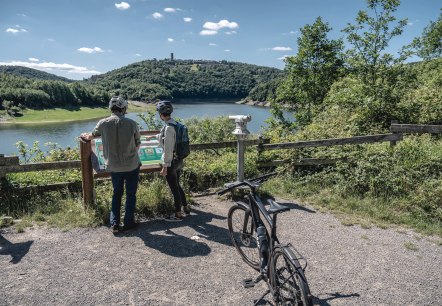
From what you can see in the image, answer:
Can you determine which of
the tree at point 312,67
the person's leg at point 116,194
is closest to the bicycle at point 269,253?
the person's leg at point 116,194

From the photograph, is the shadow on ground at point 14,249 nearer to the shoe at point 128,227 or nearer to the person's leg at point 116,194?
the person's leg at point 116,194

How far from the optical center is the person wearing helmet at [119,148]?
15.2 ft

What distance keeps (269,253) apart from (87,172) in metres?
3.48

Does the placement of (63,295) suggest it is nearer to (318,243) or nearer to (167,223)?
(167,223)

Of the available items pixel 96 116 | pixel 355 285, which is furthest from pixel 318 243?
pixel 96 116

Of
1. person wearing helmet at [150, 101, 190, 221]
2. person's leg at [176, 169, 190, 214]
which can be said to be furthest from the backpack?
person's leg at [176, 169, 190, 214]

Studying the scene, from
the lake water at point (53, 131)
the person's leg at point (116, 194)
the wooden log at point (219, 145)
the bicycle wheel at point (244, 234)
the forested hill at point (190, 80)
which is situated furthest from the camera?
the forested hill at point (190, 80)

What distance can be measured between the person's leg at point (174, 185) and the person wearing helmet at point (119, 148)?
553 millimetres

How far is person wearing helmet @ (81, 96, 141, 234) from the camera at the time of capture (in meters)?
4.62

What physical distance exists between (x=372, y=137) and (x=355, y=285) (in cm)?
443

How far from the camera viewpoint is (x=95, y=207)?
18.2 ft

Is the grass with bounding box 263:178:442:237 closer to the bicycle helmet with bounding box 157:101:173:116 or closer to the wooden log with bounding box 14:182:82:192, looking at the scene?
the bicycle helmet with bounding box 157:101:173:116

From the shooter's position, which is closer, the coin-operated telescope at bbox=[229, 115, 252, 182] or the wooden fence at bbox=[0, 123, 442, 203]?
the wooden fence at bbox=[0, 123, 442, 203]

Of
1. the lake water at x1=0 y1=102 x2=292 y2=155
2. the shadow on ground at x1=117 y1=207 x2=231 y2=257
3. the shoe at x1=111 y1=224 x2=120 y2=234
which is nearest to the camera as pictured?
the shadow on ground at x1=117 y1=207 x2=231 y2=257
